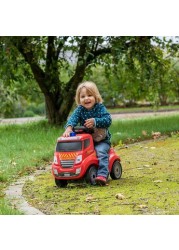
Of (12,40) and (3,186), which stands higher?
(12,40)

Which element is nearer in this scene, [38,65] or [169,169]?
[169,169]

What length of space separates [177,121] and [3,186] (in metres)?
6.36

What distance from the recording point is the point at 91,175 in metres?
5.04

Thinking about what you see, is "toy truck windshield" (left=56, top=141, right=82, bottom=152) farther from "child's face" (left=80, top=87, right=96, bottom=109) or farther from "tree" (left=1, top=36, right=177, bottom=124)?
"tree" (left=1, top=36, right=177, bottom=124)

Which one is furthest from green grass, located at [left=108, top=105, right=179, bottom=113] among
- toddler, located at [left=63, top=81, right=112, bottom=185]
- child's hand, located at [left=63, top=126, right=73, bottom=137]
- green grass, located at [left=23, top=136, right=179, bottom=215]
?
child's hand, located at [left=63, top=126, right=73, bottom=137]

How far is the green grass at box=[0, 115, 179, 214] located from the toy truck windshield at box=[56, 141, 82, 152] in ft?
2.20

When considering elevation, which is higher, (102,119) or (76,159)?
(102,119)

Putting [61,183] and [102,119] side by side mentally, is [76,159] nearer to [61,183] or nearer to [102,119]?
[61,183]

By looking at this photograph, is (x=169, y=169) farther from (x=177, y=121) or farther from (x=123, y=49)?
(x=177, y=121)

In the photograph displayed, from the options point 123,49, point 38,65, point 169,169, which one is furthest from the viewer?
point 38,65

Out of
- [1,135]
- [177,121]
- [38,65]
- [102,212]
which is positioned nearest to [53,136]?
[1,135]

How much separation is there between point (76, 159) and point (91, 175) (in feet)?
0.73

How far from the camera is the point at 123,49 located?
32.7 ft

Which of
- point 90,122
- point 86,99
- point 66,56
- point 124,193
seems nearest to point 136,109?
point 66,56
